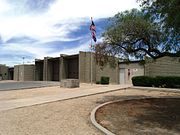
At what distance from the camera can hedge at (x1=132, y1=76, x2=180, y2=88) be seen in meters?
26.3

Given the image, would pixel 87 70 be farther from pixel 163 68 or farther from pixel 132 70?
pixel 163 68

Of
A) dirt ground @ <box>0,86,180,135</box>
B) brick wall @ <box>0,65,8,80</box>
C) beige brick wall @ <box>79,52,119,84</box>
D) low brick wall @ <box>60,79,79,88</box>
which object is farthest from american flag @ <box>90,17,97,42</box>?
brick wall @ <box>0,65,8,80</box>

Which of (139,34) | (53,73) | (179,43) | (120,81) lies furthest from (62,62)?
(179,43)

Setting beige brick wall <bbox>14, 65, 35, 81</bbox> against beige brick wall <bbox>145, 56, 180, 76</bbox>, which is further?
beige brick wall <bbox>14, 65, 35, 81</bbox>

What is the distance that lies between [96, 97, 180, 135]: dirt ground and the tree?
120 inches

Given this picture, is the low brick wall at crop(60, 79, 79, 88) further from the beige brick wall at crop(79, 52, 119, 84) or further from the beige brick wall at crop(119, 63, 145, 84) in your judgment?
the beige brick wall at crop(79, 52, 119, 84)

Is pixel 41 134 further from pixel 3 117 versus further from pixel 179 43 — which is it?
pixel 179 43

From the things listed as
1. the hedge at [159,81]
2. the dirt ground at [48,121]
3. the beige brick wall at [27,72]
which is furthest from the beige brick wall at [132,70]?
the beige brick wall at [27,72]

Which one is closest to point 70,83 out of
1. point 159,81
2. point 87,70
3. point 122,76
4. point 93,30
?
point 93,30

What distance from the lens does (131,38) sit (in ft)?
55.3

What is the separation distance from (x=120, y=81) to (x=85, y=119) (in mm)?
29973

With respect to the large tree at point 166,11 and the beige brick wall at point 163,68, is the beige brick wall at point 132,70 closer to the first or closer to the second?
the beige brick wall at point 163,68

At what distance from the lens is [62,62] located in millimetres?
47531

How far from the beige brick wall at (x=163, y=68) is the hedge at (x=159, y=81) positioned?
26.2 ft
